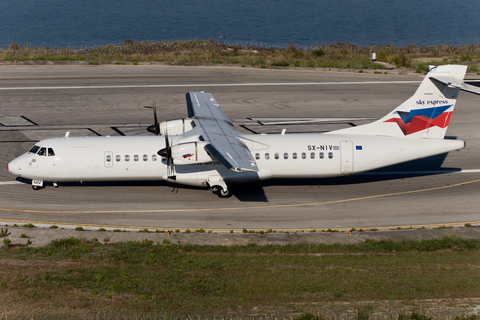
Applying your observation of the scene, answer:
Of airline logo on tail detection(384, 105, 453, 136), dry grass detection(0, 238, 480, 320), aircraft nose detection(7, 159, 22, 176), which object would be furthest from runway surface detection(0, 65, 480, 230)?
dry grass detection(0, 238, 480, 320)

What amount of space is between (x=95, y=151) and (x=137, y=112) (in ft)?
50.2

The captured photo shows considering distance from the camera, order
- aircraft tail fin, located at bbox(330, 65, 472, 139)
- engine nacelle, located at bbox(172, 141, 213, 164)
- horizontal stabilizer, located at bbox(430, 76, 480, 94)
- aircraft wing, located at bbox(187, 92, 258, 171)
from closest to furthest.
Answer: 1. aircraft wing, located at bbox(187, 92, 258, 171)
2. engine nacelle, located at bbox(172, 141, 213, 164)
3. horizontal stabilizer, located at bbox(430, 76, 480, 94)
4. aircraft tail fin, located at bbox(330, 65, 472, 139)

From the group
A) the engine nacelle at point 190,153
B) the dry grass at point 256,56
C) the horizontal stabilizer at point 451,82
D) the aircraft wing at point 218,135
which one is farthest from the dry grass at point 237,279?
the dry grass at point 256,56

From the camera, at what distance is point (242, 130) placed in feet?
132

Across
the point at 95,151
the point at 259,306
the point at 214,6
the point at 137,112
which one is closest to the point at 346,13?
the point at 214,6

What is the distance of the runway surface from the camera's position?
90.5 ft

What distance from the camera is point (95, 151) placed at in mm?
29406

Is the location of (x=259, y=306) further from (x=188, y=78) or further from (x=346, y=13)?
(x=346, y=13)

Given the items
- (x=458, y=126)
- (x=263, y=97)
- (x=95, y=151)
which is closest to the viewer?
(x=95, y=151)

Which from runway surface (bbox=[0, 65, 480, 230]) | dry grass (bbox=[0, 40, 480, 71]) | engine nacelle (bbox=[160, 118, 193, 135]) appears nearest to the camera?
runway surface (bbox=[0, 65, 480, 230])

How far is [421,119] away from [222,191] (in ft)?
42.0

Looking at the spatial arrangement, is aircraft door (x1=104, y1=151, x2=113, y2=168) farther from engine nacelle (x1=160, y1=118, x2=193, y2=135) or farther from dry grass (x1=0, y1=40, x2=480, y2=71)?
dry grass (x1=0, y1=40, x2=480, y2=71)

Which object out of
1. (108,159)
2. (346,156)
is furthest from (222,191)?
(346,156)

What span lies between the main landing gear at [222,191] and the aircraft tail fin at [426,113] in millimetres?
8203
